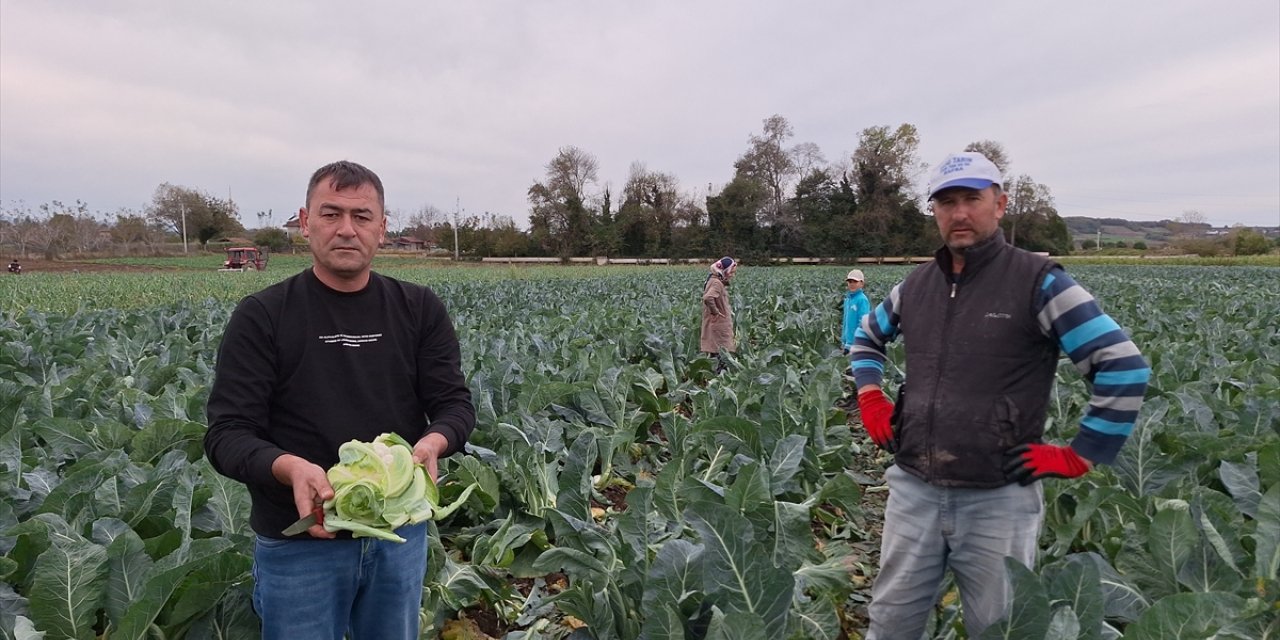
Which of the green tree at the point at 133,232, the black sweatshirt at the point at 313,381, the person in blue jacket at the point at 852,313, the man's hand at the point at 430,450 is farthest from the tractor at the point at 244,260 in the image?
the man's hand at the point at 430,450

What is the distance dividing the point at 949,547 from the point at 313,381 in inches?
79.7

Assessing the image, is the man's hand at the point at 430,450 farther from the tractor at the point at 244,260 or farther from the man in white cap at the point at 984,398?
the tractor at the point at 244,260

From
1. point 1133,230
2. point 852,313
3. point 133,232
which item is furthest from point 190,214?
point 1133,230

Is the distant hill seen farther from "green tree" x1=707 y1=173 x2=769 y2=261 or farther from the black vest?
the black vest

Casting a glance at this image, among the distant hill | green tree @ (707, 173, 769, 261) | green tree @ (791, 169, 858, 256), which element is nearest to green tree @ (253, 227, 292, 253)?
green tree @ (707, 173, 769, 261)

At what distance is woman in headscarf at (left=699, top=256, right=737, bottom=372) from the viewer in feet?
25.4

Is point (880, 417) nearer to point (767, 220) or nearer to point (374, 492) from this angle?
point (374, 492)

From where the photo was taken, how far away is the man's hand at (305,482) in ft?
5.21

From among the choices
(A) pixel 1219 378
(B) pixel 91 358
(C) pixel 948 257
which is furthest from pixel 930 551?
(B) pixel 91 358

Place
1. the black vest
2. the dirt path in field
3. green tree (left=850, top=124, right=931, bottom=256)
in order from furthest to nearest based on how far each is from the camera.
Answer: green tree (left=850, top=124, right=931, bottom=256) → the dirt path in field → the black vest

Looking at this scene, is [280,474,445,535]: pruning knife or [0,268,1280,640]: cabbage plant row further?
[0,268,1280,640]: cabbage plant row

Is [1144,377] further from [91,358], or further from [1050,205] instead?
[1050,205]

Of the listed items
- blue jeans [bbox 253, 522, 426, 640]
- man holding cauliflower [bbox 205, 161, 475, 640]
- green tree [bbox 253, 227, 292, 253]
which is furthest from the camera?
green tree [bbox 253, 227, 292, 253]

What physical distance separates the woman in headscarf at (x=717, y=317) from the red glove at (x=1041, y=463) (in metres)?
5.70
